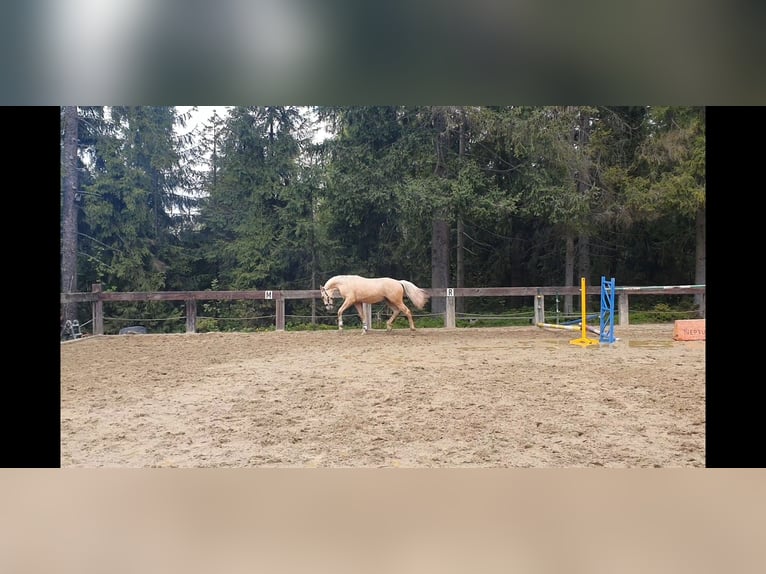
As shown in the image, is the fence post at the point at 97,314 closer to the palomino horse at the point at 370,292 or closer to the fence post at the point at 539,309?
the palomino horse at the point at 370,292

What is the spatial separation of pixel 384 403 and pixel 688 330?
4.20 m

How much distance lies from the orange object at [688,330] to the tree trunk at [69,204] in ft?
30.7

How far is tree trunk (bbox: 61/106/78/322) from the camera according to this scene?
9.95 meters

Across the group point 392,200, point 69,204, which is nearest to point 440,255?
point 392,200

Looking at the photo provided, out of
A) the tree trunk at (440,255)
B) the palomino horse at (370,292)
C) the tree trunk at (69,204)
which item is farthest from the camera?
the tree trunk at (440,255)

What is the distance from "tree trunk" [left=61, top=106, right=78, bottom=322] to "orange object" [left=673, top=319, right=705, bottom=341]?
935 cm

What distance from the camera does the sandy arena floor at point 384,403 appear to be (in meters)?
3.79

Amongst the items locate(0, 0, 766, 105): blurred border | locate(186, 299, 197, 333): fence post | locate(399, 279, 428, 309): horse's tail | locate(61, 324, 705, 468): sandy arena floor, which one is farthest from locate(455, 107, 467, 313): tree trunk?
locate(0, 0, 766, 105): blurred border

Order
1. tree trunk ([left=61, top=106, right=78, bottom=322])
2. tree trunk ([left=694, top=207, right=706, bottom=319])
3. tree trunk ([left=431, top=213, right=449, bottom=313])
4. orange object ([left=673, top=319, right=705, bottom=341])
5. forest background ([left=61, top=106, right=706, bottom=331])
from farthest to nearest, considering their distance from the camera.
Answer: tree trunk ([left=431, top=213, right=449, bottom=313]) → forest background ([left=61, top=106, right=706, bottom=331]) → tree trunk ([left=694, top=207, right=706, bottom=319]) → tree trunk ([left=61, top=106, right=78, bottom=322]) → orange object ([left=673, top=319, right=705, bottom=341])

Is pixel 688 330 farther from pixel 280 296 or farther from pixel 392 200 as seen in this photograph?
pixel 392 200

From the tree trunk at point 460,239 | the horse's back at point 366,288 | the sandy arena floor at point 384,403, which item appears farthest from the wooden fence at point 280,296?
the tree trunk at point 460,239

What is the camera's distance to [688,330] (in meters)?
6.86

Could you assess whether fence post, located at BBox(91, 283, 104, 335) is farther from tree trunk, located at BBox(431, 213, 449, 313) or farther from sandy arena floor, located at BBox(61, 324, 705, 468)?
tree trunk, located at BBox(431, 213, 449, 313)

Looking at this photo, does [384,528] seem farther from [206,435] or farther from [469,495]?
[206,435]
